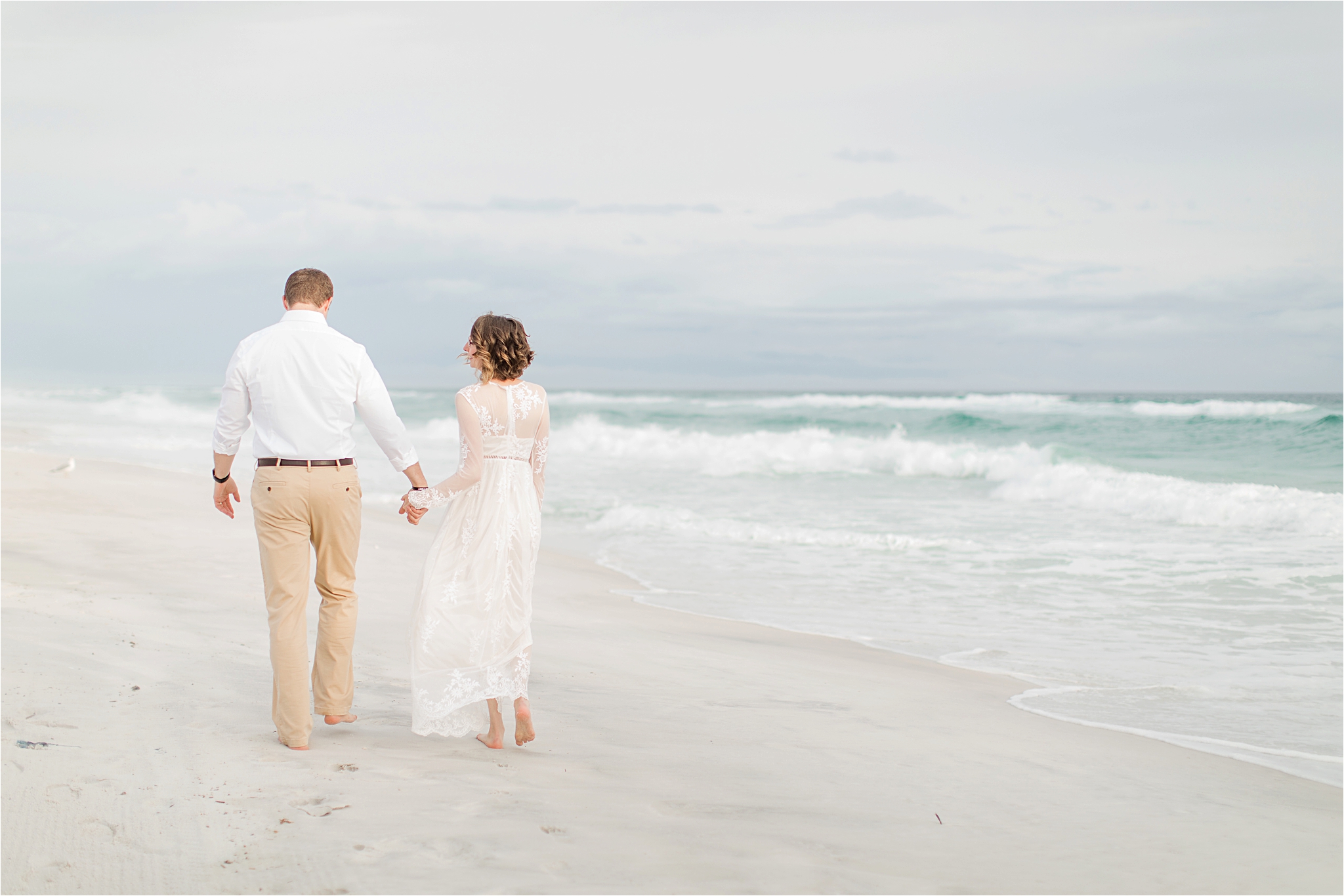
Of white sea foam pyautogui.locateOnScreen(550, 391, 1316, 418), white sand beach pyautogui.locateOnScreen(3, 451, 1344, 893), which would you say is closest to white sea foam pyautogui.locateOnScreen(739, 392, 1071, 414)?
white sea foam pyautogui.locateOnScreen(550, 391, 1316, 418)

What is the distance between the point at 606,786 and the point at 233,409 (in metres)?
2.12

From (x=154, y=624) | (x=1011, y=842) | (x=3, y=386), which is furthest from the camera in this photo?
(x=3, y=386)

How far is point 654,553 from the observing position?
1081 cm

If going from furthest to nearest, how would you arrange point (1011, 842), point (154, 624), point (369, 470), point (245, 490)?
point (369, 470) → point (245, 490) → point (154, 624) → point (1011, 842)

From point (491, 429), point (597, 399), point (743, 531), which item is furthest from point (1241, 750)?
point (597, 399)

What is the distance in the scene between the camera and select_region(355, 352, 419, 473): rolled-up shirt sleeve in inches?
156

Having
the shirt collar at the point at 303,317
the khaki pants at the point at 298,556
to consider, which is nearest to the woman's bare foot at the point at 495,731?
the khaki pants at the point at 298,556

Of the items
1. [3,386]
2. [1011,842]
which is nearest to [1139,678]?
[1011,842]

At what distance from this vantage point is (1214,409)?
37812mm

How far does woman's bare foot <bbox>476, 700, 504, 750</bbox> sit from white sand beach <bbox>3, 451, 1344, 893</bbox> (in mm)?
86

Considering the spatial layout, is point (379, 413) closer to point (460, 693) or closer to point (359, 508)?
point (359, 508)

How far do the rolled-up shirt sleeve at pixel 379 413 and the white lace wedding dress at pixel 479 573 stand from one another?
21cm

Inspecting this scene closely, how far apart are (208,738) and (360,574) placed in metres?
4.28

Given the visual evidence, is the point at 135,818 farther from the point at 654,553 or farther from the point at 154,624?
the point at 654,553
